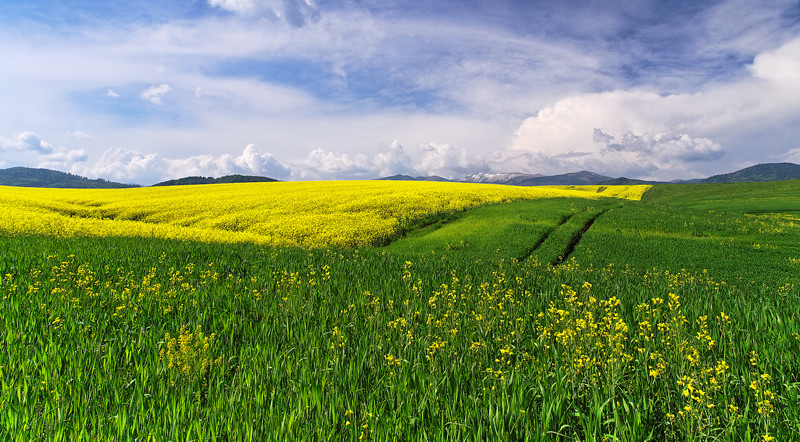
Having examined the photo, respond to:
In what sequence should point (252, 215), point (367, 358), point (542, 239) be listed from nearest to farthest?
point (367, 358) < point (542, 239) < point (252, 215)

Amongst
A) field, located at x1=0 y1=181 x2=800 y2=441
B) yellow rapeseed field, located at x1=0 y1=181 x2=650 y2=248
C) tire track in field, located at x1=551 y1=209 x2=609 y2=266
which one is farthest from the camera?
yellow rapeseed field, located at x1=0 y1=181 x2=650 y2=248

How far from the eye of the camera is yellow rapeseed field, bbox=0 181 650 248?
27.5 meters

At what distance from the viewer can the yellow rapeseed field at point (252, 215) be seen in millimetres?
27531

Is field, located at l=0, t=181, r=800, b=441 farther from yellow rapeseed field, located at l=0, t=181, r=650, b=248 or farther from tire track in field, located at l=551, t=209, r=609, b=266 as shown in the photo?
yellow rapeseed field, located at l=0, t=181, r=650, b=248

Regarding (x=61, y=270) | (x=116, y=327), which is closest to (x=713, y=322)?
(x=116, y=327)

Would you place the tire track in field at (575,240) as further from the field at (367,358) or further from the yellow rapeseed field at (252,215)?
the field at (367,358)

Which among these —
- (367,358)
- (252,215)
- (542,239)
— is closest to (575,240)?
(542,239)

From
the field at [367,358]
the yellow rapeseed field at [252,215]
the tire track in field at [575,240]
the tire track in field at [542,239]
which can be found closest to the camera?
the field at [367,358]

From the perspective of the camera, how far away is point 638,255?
963 inches

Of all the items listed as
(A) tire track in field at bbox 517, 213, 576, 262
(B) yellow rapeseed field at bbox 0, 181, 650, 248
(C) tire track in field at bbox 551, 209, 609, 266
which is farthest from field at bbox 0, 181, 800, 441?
(B) yellow rapeseed field at bbox 0, 181, 650, 248

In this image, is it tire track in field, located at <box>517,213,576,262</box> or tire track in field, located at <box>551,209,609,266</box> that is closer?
tire track in field, located at <box>551,209,609,266</box>

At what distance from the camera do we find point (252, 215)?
1405 inches

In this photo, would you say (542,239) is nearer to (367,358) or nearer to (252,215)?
(252,215)

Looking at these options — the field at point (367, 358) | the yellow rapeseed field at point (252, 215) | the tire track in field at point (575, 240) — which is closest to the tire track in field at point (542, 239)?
the tire track in field at point (575, 240)
